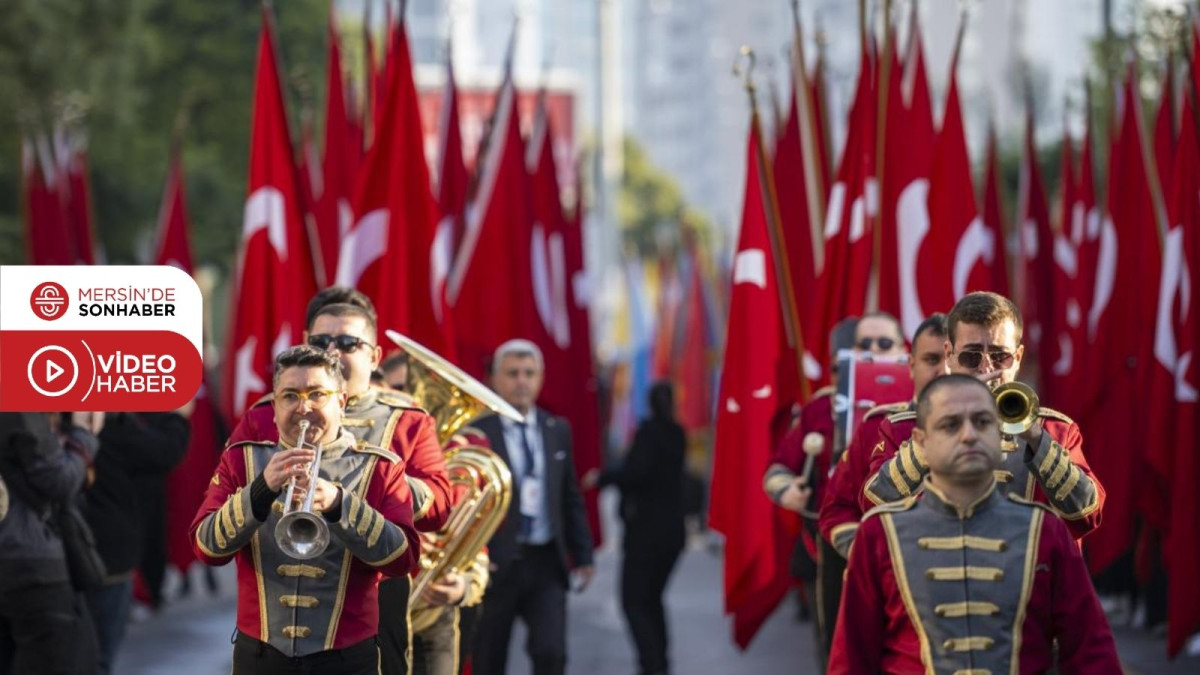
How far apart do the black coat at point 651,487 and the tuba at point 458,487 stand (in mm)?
4541

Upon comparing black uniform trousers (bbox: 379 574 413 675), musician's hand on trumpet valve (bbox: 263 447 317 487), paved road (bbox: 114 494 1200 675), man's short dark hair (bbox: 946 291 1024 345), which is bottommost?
paved road (bbox: 114 494 1200 675)

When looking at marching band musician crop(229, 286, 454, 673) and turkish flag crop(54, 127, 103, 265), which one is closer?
marching band musician crop(229, 286, 454, 673)

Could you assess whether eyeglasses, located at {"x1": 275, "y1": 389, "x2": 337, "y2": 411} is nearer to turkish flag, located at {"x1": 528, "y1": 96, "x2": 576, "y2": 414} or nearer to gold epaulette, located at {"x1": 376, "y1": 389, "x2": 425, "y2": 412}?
gold epaulette, located at {"x1": 376, "y1": 389, "x2": 425, "y2": 412}

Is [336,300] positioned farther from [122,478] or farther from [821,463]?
[122,478]

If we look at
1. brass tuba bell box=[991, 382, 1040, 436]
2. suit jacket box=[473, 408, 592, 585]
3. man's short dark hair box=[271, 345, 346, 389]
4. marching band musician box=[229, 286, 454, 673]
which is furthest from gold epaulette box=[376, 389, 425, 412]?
suit jacket box=[473, 408, 592, 585]

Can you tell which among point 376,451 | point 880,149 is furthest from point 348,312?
point 880,149

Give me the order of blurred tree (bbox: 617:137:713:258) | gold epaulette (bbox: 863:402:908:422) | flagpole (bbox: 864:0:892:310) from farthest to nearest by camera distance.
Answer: blurred tree (bbox: 617:137:713:258) → flagpole (bbox: 864:0:892:310) → gold epaulette (bbox: 863:402:908:422)

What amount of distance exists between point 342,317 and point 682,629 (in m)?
9.12

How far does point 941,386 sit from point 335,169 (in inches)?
415

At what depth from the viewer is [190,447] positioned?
1653cm

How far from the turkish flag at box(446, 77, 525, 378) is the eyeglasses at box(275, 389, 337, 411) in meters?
8.03

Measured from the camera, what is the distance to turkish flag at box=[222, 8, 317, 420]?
13.2 meters

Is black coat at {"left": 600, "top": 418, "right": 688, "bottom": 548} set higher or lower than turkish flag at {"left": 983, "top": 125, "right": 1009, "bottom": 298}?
lower

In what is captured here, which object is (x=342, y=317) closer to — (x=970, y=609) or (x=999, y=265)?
(x=970, y=609)
